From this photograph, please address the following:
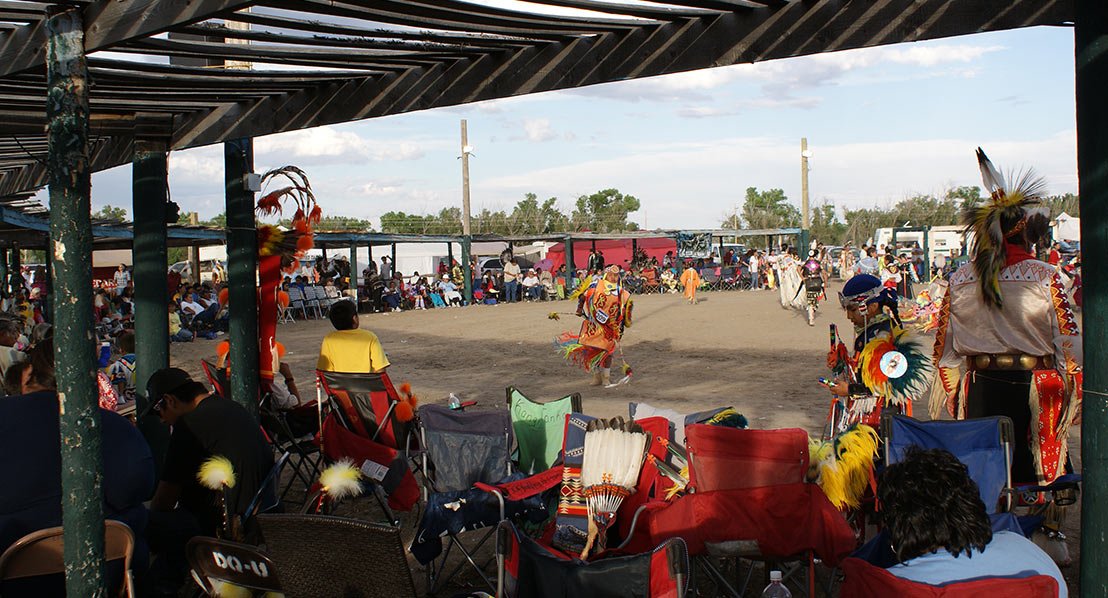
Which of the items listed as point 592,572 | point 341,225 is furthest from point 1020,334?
point 341,225

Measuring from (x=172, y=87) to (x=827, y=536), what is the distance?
12.8ft

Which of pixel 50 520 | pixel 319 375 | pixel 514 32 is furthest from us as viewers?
pixel 319 375

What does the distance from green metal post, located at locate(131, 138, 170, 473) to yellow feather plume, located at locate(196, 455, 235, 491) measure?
2278 mm

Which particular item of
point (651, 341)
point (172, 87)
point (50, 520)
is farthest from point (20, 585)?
point (651, 341)

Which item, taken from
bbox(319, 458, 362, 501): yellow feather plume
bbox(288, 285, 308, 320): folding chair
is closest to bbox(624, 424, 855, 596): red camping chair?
bbox(319, 458, 362, 501): yellow feather plume

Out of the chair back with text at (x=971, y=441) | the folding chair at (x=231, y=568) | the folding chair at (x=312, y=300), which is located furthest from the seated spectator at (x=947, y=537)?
the folding chair at (x=312, y=300)

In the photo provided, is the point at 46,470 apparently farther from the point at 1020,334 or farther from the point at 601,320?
the point at 601,320

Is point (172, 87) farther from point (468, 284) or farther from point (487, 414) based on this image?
point (468, 284)

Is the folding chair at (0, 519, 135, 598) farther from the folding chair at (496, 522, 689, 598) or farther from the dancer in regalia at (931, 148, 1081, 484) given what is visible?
the dancer in regalia at (931, 148, 1081, 484)

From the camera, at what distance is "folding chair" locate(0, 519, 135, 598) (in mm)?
3090

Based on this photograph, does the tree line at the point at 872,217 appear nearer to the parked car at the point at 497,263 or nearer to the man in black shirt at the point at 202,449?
the parked car at the point at 497,263

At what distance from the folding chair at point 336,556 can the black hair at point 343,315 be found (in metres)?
3.15

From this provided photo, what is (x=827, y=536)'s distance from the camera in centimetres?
350

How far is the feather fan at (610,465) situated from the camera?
3.74m
